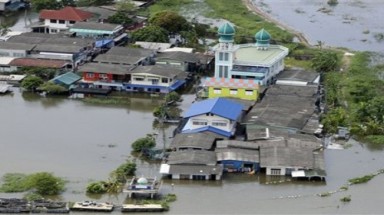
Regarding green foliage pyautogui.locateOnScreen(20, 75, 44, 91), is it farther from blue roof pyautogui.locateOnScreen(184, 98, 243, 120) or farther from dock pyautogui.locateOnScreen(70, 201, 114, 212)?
dock pyautogui.locateOnScreen(70, 201, 114, 212)

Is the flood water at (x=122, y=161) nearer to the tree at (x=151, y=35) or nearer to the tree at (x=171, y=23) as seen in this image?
the tree at (x=151, y=35)

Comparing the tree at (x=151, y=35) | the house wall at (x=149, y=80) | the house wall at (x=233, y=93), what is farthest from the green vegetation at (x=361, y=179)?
the tree at (x=151, y=35)

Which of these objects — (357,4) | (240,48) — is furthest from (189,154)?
(357,4)

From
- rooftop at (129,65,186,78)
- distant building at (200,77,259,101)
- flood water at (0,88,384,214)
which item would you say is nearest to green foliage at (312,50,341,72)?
distant building at (200,77,259,101)

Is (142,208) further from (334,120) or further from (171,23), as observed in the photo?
(171,23)

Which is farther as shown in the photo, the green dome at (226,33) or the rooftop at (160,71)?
the rooftop at (160,71)
